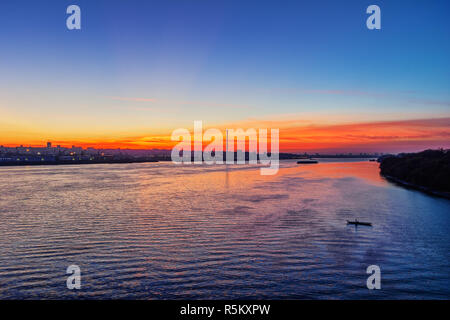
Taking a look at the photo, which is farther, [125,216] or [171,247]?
[125,216]

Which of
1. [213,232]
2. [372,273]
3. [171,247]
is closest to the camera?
[372,273]

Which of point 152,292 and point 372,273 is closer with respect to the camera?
point 152,292

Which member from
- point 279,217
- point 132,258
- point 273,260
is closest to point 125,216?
point 132,258

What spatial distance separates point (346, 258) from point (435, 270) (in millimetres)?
4008

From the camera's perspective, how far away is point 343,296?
11.8m

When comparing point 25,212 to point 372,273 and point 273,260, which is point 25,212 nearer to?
point 273,260

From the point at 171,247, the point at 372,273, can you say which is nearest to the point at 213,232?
the point at 171,247

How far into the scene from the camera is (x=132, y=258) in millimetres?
15727

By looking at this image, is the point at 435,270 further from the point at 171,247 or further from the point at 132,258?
the point at 132,258

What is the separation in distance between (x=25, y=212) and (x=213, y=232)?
1869 centimetres

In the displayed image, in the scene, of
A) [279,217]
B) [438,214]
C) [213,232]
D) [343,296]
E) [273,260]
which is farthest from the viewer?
[438,214]
